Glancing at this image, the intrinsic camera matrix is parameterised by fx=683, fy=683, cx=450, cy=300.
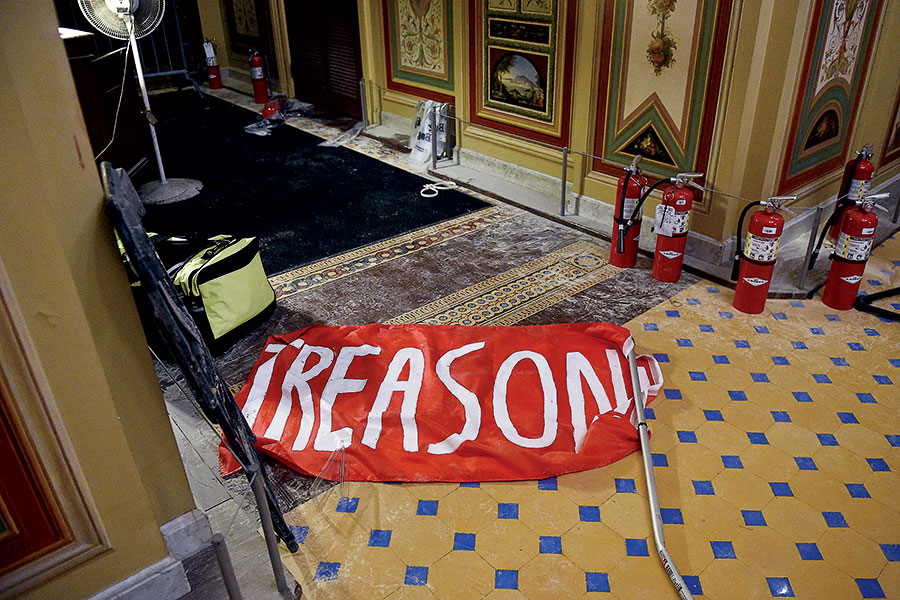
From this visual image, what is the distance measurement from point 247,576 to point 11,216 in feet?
5.82

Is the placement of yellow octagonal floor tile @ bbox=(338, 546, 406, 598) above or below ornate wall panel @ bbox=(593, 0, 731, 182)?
below

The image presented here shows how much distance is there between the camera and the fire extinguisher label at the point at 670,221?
16.9ft

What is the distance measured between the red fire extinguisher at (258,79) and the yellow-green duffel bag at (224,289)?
6762 mm

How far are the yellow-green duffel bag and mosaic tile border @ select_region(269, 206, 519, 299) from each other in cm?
57

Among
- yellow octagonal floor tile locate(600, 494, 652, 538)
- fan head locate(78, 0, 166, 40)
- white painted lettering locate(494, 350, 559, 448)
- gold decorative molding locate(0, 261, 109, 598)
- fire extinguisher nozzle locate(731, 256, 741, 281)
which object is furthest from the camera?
fan head locate(78, 0, 166, 40)

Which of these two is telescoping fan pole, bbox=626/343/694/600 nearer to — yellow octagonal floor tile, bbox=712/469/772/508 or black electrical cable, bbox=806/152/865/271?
yellow octagonal floor tile, bbox=712/469/772/508

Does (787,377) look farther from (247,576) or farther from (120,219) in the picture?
(120,219)

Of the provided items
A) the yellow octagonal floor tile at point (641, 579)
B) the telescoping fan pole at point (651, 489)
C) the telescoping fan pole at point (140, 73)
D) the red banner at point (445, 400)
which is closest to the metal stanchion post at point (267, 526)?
the red banner at point (445, 400)

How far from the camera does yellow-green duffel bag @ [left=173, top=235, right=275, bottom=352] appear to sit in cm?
439

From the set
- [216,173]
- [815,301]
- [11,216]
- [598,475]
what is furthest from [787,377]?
[216,173]

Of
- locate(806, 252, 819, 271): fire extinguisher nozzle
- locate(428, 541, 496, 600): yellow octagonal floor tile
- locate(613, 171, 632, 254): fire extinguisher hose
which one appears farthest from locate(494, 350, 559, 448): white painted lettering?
locate(806, 252, 819, 271): fire extinguisher nozzle

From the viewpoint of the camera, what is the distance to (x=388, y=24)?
28.3ft

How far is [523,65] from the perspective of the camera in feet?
22.5

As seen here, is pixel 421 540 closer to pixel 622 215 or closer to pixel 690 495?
pixel 690 495
